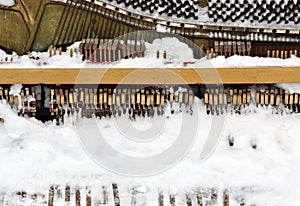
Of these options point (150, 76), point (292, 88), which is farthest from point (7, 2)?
point (292, 88)

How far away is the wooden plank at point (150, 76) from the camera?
21.9 ft

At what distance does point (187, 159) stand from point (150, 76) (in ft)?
2.75

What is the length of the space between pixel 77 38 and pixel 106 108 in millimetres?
718

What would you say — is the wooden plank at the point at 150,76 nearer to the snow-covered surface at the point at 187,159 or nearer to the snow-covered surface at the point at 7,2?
the snow-covered surface at the point at 187,159

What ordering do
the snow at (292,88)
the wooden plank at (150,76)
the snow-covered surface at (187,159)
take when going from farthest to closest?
the snow at (292,88)
the wooden plank at (150,76)
the snow-covered surface at (187,159)

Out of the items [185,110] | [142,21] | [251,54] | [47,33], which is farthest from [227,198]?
[47,33]

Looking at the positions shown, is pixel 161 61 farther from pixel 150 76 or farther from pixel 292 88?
pixel 292 88

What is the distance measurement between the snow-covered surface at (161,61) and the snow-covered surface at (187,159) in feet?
1.49

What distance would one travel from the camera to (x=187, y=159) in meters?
6.72

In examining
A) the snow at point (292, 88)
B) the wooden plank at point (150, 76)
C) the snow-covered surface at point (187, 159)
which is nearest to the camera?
the snow-covered surface at point (187, 159)

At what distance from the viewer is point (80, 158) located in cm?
666

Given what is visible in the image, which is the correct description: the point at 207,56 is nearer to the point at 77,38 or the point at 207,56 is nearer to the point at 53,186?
Result: the point at 77,38

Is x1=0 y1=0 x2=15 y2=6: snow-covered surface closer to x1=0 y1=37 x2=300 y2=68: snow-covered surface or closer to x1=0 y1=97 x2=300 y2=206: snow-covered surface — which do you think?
x1=0 y1=37 x2=300 y2=68: snow-covered surface

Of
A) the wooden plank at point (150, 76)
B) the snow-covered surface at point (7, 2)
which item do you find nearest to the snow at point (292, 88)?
the wooden plank at point (150, 76)
